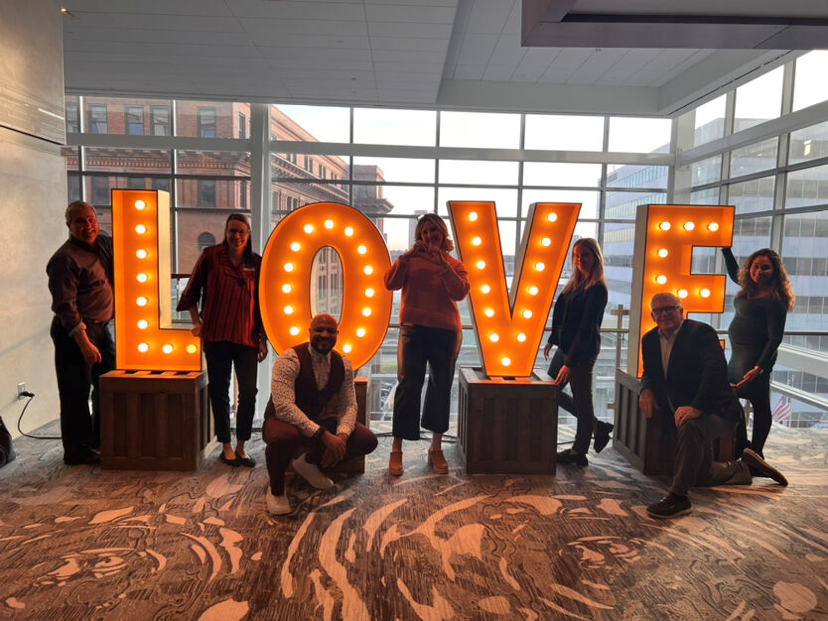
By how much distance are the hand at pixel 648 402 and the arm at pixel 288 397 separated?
2.03 m

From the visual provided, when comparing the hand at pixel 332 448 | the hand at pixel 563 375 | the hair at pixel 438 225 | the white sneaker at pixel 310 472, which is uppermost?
the hair at pixel 438 225

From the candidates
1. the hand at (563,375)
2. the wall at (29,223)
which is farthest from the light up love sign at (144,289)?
the hand at (563,375)

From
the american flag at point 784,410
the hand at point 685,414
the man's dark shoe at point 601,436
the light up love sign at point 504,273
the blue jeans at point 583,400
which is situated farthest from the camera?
the american flag at point 784,410

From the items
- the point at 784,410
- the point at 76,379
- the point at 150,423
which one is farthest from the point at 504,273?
the point at 784,410

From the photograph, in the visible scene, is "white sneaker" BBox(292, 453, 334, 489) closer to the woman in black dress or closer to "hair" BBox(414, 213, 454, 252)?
"hair" BBox(414, 213, 454, 252)

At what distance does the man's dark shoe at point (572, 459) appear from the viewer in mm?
3975

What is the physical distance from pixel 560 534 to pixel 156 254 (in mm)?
→ 2999

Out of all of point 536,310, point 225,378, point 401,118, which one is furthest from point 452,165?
point 225,378

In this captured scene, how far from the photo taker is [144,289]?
3.77 m

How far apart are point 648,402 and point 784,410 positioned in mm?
5280

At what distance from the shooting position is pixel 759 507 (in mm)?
3359

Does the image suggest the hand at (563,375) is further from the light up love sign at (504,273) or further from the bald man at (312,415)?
the bald man at (312,415)

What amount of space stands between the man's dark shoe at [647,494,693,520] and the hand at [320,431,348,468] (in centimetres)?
177

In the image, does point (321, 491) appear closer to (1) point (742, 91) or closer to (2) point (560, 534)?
(2) point (560, 534)
